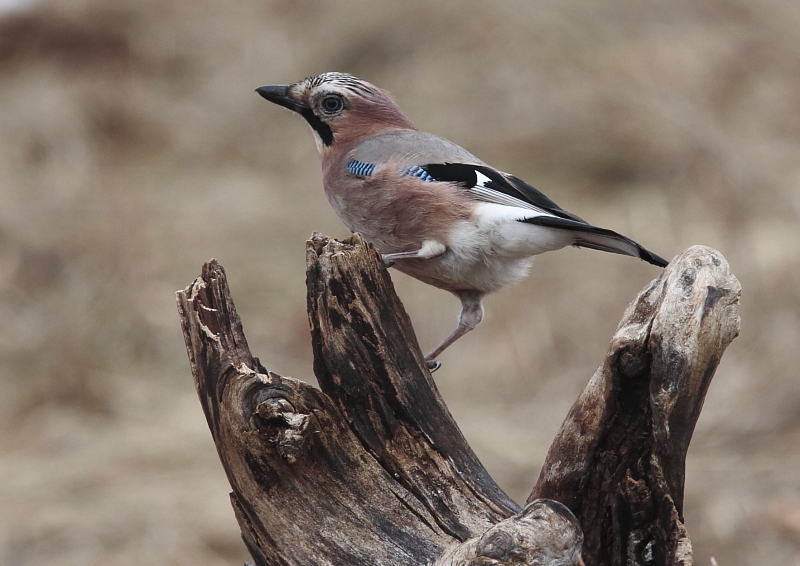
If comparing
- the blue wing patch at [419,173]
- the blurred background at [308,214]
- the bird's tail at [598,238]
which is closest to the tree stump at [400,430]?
the bird's tail at [598,238]

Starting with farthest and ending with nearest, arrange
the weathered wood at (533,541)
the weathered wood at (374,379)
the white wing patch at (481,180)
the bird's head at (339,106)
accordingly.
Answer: the bird's head at (339,106) → the white wing patch at (481,180) → the weathered wood at (374,379) → the weathered wood at (533,541)

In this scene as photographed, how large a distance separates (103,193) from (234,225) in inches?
43.7

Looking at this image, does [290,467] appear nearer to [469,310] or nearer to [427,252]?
[427,252]

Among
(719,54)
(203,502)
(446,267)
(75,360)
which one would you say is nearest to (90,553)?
(203,502)

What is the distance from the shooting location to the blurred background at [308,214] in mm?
5570

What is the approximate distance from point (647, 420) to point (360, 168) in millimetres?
1412

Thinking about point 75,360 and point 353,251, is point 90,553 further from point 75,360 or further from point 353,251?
point 353,251

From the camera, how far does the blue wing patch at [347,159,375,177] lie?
3305 millimetres

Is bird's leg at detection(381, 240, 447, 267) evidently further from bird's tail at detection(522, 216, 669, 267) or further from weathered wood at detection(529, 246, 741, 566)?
weathered wood at detection(529, 246, 741, 566)

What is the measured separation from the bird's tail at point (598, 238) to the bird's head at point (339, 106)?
930 millimetres

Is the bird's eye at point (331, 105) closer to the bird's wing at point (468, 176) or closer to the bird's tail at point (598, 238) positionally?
the bird's wing at point (468, 176)

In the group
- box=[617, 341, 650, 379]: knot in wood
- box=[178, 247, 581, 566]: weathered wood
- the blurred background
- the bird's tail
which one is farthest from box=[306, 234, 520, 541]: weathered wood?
the blurred background

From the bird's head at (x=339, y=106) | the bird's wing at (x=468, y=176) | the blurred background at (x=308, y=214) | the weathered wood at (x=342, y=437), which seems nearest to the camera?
the weathered wood at (x=342, y=437)

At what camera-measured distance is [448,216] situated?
3.12 metres
